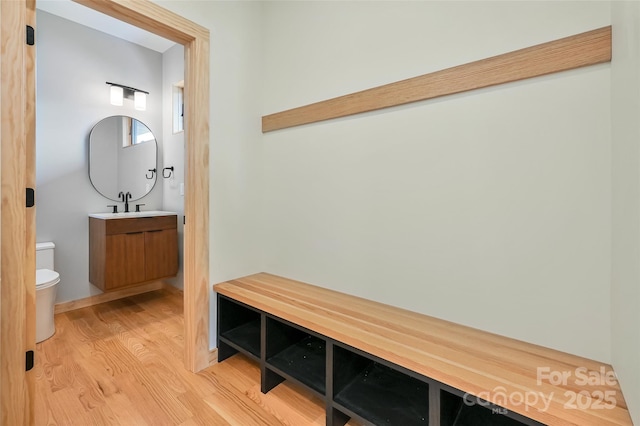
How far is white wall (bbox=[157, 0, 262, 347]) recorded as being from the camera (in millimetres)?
1842

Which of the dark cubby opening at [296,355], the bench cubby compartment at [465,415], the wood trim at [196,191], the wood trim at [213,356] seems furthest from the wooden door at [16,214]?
the bench cubby compartment at [465,415]

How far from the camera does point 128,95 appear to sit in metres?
3.10

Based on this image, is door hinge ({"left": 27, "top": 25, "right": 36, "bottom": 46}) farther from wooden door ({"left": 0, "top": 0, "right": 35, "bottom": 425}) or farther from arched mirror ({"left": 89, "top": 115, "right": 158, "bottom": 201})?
arched mirror ({"left": 89, "top": 115, "right": 158, "bottom": 201})

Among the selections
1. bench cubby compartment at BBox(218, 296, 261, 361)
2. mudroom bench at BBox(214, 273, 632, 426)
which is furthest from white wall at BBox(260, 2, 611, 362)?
bench cubby compartment at BBox(218, 296, 261, 361)

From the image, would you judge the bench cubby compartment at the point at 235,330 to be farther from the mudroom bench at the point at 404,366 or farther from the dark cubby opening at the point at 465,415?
the dark cubby opening at the point at 465,415

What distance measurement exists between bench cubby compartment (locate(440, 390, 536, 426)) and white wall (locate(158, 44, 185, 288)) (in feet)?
9.64

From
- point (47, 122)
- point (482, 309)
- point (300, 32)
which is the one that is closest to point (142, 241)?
point (47, 122)

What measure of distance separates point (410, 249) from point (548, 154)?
0.71m

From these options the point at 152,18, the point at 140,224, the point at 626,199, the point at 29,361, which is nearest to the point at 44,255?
the point at 140,224

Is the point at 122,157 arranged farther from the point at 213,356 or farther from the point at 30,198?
the point at 213,356

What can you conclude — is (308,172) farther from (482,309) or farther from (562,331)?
(562,331)

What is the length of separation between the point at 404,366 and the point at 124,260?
106 inches

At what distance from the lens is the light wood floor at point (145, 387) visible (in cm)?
139

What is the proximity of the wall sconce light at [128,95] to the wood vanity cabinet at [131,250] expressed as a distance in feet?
4.23
